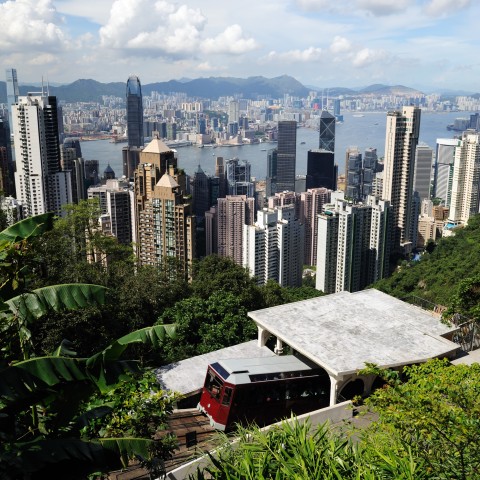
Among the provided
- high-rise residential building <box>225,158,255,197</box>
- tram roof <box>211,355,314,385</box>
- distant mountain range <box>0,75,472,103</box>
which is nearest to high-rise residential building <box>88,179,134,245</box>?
high-rise residential building <box>225,158,255,197</box>

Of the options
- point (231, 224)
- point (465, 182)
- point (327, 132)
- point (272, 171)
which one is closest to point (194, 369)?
point (231, 224)

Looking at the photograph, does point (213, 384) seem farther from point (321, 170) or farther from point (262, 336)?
point (321, 170)

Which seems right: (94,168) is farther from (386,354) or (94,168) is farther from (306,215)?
(386,354)

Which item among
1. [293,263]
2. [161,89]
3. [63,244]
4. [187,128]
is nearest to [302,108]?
[161,89]

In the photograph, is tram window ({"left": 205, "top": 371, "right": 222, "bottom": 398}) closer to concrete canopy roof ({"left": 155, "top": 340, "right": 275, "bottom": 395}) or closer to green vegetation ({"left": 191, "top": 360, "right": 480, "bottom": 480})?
concrete canopy roof ({"left": 155, "top": 340, "right": 275, "bottom": 395})

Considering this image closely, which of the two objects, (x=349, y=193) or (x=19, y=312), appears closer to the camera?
(x=19, y=312)
